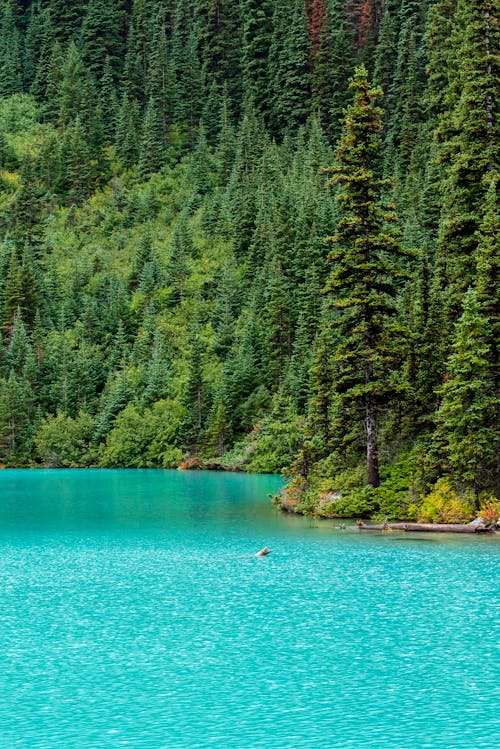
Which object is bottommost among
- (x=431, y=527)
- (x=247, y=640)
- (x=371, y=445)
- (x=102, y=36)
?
(x=247, y=640)

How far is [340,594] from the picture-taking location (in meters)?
32.1

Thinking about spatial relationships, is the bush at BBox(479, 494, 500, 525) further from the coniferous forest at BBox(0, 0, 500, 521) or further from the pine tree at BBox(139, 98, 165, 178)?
the pine tree at BBox(139, 98, 165, 178)

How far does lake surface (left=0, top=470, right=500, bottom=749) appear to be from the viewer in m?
19.6

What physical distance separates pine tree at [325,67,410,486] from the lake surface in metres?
7.26

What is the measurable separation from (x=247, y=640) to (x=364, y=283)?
28459mm

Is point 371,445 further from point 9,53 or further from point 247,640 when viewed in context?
point 9,53

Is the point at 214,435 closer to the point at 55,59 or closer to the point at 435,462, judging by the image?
the point at 435,462

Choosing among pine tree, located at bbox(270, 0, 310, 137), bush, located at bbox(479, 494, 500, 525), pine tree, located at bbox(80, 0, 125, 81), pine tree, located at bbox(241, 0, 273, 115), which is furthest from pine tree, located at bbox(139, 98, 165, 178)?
bush, located at bbox(479, 494, 500, 525)

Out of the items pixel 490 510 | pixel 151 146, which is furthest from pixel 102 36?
pixel 490 510

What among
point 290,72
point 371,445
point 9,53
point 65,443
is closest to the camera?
point 371,445

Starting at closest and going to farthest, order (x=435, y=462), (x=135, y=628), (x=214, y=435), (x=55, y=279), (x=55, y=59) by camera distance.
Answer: (x=135, y=628) → (x=435, y=462) → (x=214, y=435) → (x=55, y=279) → (x=55, y=59)

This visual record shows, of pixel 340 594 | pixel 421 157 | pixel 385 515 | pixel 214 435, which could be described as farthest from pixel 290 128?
pixel 340 594

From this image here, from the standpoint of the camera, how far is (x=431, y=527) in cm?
4538

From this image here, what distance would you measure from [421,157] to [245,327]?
26170 mm
